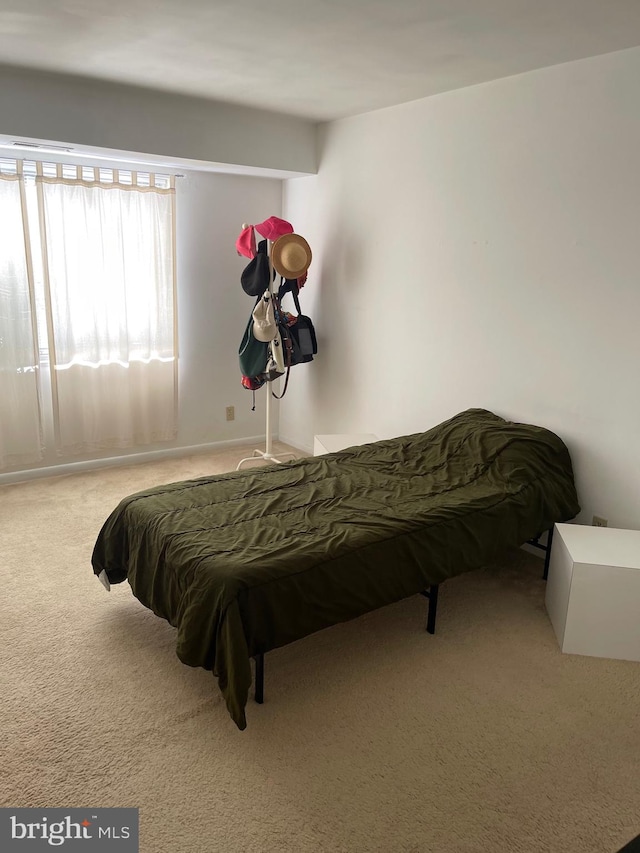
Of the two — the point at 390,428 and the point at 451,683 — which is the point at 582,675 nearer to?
the point at 451,683

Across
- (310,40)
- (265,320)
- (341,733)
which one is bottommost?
(341,733)

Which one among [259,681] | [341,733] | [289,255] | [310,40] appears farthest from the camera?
[289,255]

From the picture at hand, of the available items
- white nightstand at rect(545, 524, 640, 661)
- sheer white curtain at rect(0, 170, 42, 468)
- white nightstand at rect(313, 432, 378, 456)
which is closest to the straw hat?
white nightstand at rect(313, 432, 378, 456)

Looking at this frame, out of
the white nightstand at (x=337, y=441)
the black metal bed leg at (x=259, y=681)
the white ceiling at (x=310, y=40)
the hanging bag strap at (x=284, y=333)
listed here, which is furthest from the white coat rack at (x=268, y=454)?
the black metal bed leg at (x=259, y=681)

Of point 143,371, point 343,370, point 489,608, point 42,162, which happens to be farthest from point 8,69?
point 489,608

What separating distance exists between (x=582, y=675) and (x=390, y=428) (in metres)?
2.12

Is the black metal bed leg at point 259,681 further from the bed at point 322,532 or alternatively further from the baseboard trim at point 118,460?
the baseboard trim at point 118,460

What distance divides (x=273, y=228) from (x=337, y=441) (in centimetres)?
146

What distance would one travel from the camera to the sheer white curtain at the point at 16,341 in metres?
3.96

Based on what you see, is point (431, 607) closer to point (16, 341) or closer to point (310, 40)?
point (310, 40)

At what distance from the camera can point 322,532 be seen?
8.29ft

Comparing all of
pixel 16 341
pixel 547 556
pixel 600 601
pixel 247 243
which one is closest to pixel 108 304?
pixel 16 341

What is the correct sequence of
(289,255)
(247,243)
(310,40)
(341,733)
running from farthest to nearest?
1. (247,243)
2. (289,255)
3. (310,40)
4. (341,733)

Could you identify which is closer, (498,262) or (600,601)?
(600,601)
